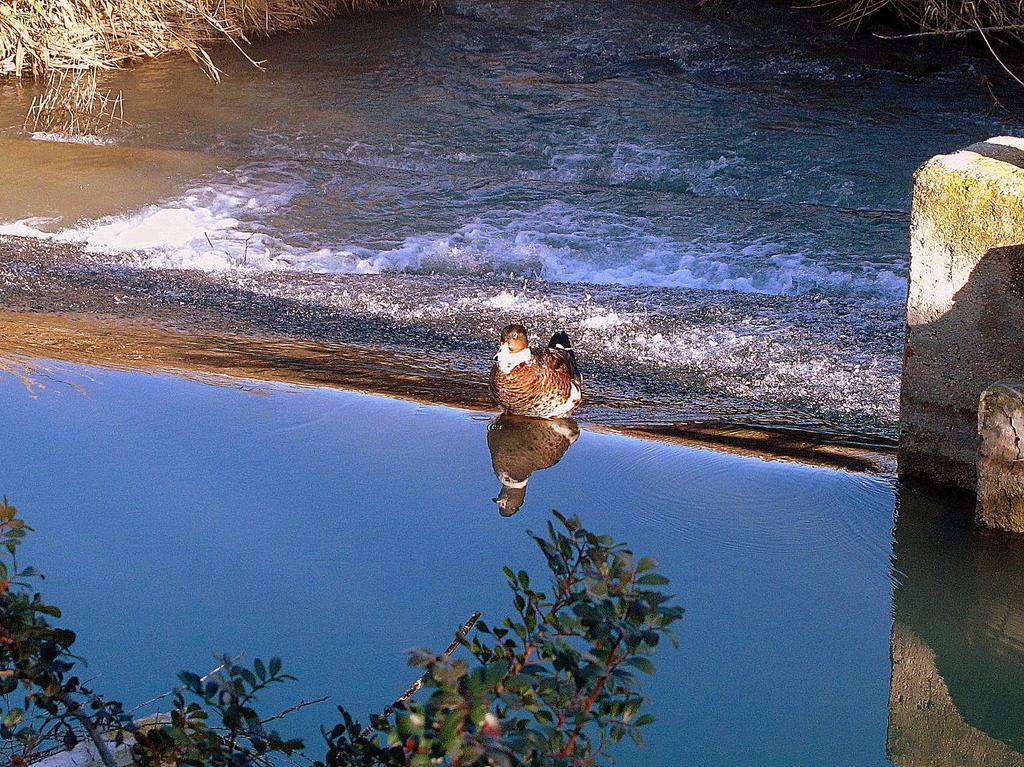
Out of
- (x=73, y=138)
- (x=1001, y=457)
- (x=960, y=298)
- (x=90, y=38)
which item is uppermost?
(x=90, y=38)

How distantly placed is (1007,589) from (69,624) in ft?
8.59

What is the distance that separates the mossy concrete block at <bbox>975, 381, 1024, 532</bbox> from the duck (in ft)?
5.35

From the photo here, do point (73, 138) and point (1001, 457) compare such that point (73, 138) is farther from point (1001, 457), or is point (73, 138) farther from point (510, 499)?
point (1001, 457)

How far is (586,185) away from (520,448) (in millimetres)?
5112

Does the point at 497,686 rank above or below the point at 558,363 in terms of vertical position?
above

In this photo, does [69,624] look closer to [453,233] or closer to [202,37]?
[453,233]

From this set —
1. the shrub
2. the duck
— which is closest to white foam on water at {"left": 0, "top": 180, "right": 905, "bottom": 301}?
the duck

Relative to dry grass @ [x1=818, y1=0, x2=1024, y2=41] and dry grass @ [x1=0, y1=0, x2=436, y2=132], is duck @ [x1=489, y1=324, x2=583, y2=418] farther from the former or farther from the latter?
dry grass @ [x1=818, y1=0, x2=1024, y2=41]

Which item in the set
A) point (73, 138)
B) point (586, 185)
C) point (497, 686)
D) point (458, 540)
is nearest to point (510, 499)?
point (458, 540)

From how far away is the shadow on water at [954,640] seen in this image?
2746mm

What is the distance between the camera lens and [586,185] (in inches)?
360

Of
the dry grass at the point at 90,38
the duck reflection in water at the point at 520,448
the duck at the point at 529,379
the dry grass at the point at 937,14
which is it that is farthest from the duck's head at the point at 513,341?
the dry grass at the point at 937,14

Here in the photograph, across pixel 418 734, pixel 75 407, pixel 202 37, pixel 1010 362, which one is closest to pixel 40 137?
pixel 202 37

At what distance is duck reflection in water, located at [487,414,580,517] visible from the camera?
389 centimetres
